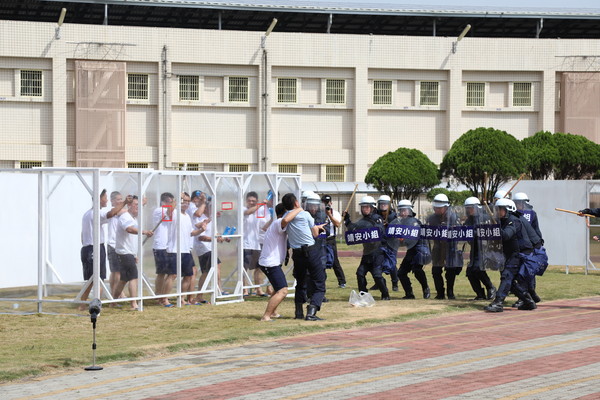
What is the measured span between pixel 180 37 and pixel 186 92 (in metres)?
3.05

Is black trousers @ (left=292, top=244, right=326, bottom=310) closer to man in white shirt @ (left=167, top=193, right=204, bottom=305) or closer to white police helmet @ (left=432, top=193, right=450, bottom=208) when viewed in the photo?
man in white shirt @ (left=167, top=193, right=204, bottom=305)

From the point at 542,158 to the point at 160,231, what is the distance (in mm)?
36422

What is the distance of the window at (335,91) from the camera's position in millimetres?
57344

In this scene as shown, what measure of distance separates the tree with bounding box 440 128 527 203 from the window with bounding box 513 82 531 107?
28.9ft

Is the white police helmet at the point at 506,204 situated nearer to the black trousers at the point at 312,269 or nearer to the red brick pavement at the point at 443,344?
the red brick pavement at the point at 443,344

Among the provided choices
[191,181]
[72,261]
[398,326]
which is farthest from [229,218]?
[398,326]

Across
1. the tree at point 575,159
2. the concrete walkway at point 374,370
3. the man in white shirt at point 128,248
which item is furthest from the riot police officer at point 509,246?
the tree at point 575,159

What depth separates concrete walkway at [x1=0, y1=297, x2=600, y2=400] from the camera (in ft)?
32.5

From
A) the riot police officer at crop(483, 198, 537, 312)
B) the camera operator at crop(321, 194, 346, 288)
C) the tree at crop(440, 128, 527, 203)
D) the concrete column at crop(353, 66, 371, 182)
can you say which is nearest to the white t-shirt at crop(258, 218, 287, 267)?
the camera operator at crop(321, 194, 346, 288)

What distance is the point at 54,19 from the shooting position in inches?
2392

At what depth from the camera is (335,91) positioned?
57438 mm

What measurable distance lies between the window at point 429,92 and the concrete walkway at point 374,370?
44.1 m

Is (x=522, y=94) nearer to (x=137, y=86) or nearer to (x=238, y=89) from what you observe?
(x=238, y=89)

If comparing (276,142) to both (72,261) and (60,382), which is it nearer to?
(72,261)
